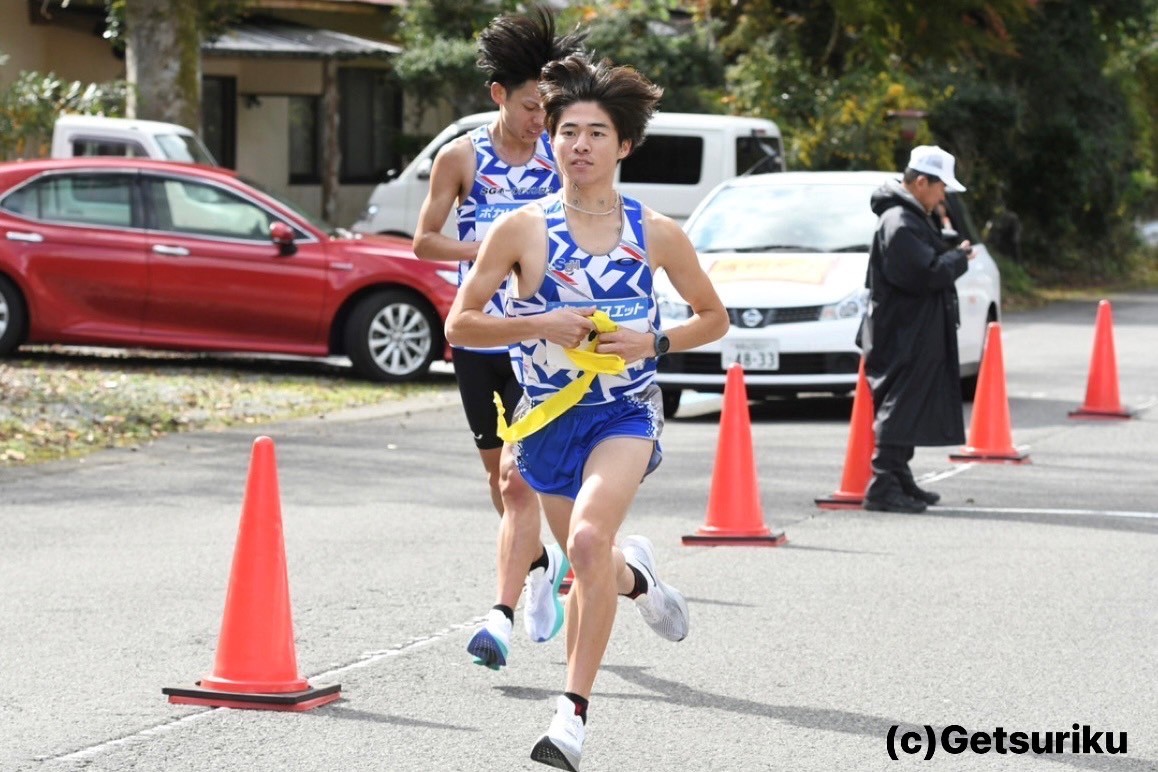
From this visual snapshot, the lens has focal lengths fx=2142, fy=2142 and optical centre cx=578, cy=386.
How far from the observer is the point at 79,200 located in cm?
1677

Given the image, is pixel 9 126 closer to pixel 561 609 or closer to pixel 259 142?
pixel 259 142

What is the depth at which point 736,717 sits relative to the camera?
6.25m

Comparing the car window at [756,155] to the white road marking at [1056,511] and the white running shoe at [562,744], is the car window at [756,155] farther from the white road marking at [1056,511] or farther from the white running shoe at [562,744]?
the white running shoe at [562,744]

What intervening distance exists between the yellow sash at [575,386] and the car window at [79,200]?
36.6ft

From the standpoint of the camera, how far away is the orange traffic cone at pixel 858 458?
10766 millimetres

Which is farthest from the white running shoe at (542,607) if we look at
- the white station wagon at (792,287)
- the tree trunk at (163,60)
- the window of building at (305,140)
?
the window of building at (305,140)

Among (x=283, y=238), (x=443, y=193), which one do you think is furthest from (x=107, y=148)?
(x=443, y=193)

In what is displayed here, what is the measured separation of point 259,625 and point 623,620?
198 cm

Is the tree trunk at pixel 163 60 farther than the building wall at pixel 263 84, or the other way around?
the building wall at pixel 263 84

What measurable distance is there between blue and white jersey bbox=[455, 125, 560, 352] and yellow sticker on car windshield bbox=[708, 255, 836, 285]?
732 cm

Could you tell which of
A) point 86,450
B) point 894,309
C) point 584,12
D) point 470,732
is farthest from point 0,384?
point 584,12

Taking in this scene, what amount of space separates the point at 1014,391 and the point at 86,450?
25.0ft

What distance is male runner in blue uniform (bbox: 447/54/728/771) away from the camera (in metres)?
5.64

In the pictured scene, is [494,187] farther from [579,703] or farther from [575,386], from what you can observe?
[579,703]
